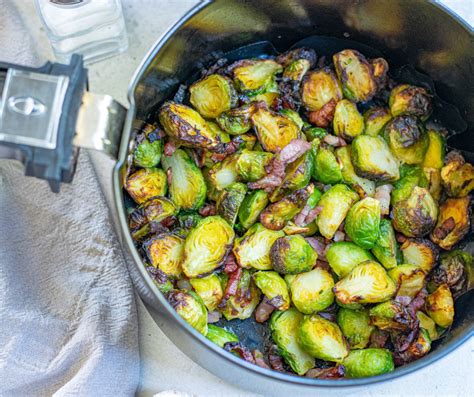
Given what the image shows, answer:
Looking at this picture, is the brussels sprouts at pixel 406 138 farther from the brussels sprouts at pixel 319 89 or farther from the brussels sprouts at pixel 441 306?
the brussels sprouts at pixel 441 306

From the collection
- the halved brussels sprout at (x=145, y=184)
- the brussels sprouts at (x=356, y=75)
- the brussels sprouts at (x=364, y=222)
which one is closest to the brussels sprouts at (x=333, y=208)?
the brussels sprouts at (x=364, y=222)

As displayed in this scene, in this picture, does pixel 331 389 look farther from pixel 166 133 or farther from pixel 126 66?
Answer: pixel 126 66

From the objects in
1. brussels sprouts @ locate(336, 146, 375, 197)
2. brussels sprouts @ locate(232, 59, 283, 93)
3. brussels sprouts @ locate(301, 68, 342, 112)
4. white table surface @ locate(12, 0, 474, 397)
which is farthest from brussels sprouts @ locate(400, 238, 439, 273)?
brussels sprouts @ locate(232, 59, 283, 93)

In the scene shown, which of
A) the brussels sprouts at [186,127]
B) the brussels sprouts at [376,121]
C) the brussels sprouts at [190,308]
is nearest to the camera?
the brussels sprouts at [190,308]

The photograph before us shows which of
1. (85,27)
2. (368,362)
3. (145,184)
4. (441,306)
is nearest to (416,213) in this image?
(441,306)

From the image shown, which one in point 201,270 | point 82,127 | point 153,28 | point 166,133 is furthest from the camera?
point 153,28

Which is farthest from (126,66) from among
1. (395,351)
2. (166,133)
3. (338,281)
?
(395,351)
